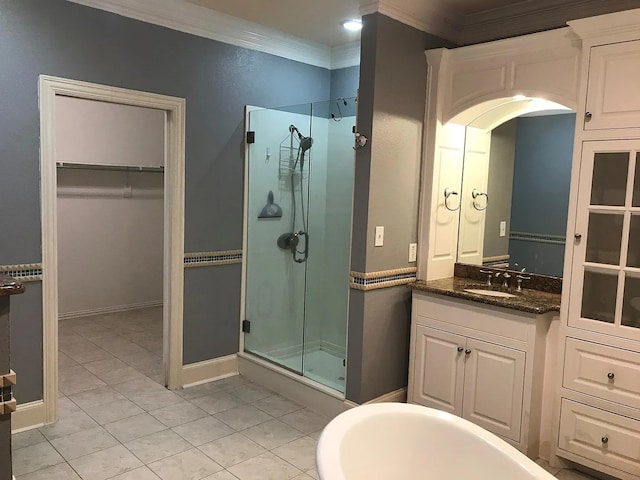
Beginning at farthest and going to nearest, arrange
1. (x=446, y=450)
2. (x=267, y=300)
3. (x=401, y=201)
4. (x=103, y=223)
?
1. (x=103, y=223)
2. (x=267, y=300)
3. (x=401, y=201)
4. (x=446, y=450)

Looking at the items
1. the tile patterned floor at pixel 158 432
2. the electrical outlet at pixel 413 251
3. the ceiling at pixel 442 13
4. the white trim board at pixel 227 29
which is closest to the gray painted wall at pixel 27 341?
the tile patterned floor at pixel 158 432

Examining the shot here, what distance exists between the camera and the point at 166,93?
3.45m

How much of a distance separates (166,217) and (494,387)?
2391 millimetres

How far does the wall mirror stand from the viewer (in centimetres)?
310

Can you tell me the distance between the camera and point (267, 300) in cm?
410

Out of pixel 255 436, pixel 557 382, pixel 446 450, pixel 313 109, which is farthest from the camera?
pixel 313 109

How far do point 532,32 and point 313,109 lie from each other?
1520 mm

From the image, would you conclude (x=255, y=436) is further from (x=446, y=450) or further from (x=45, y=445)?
(x=446, y=450)

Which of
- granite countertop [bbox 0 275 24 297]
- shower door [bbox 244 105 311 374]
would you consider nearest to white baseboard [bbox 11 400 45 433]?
granite countertop [bbox 0 275 24 297]

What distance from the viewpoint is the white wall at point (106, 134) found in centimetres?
520

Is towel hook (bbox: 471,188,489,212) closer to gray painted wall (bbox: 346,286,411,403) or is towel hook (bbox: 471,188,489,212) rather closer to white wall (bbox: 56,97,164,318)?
gray painted wall (bbox: 346,286,411,403)

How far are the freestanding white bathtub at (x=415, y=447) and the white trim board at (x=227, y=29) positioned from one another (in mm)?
2720

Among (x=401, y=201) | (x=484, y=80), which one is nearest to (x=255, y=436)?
(x=401, y=201)

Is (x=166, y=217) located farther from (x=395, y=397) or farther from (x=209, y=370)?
(x=395, y=397)
